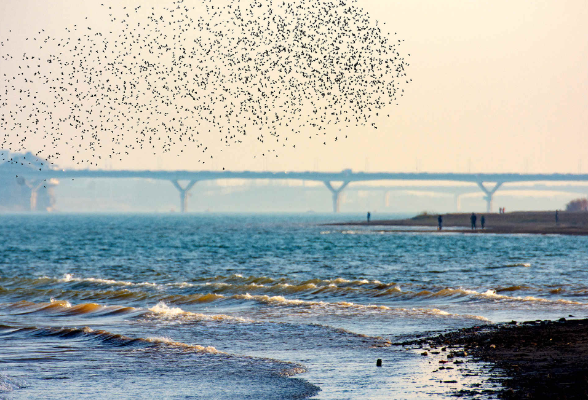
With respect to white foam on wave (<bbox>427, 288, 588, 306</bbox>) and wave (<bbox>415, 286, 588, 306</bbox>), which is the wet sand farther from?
wave (<bbox>415, 286, 588, 306</bbox>)

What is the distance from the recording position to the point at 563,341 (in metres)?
15.5

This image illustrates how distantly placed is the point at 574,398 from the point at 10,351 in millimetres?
11808

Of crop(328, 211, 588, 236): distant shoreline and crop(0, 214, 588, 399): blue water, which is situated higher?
crop(328, 211, 588, 236): distant shoreline

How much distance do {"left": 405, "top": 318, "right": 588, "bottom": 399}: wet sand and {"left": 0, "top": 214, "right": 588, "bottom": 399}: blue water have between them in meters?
0.71

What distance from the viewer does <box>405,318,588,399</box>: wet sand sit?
11461 mm

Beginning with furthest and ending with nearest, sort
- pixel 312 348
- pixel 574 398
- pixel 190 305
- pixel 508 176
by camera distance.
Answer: pixel 508 176
pixel 190 305
pixel 312 348
pixel 574 398

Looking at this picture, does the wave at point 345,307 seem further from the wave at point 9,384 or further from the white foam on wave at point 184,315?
the wave at point 9,384

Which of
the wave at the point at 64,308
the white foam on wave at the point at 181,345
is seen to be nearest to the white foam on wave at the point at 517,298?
the wave at the point at 64,308

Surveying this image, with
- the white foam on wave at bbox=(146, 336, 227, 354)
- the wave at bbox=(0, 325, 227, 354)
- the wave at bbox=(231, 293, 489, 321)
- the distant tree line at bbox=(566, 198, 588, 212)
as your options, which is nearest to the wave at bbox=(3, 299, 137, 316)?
the wave at bbox=(0, 325, 227, 354)

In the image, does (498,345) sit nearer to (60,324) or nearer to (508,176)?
(60,324)

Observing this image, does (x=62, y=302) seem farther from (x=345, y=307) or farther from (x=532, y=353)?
(x=532, y=353)

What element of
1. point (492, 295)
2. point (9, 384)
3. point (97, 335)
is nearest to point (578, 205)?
point (492, 295)

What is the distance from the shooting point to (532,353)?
14461 millimetres

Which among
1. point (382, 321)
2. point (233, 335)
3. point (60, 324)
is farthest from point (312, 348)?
point (60, 324)
